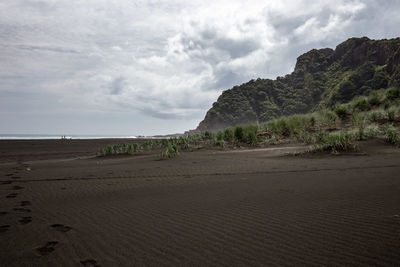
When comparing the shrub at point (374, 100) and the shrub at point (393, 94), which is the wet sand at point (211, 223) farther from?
the shrub at point (393, 94)

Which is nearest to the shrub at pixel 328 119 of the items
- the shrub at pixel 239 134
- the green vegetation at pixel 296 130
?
the green vegetation at pixel 296 130

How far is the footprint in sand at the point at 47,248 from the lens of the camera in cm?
182

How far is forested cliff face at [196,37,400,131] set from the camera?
42.8 meters

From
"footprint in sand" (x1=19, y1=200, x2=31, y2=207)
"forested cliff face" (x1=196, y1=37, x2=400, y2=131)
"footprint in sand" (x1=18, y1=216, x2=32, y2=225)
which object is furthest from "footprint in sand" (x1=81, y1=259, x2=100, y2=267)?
"forested cliff face" (x1=196, y1=37, x2=400, y2=131)

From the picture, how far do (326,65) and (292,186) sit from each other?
215ft

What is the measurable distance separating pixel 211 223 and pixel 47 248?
141 centimetres

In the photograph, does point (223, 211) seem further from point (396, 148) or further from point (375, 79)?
point (375, 79)

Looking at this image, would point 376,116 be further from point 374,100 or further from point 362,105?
point 374,100

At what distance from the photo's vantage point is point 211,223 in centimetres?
232

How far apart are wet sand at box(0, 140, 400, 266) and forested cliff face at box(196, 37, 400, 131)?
4406 centimetres

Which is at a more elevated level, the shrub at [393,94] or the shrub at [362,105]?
the shrub at [393,94]

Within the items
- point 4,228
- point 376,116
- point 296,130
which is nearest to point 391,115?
point 376,116

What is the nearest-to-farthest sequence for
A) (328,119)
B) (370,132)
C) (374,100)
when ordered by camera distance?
(370,132), (328,119), (374,100)

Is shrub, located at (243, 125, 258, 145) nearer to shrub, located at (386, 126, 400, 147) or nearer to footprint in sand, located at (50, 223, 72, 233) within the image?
shrub, located at (386, 126, 400, 147)
